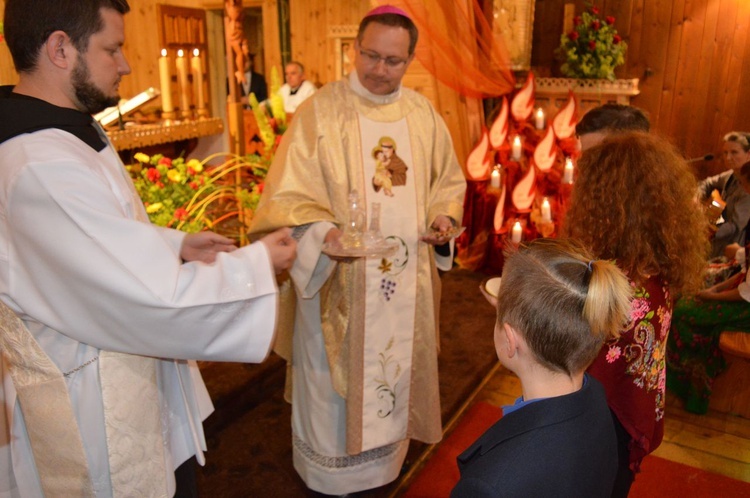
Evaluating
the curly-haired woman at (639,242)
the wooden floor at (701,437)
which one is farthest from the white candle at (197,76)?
the curly-haired woman at (639,242)

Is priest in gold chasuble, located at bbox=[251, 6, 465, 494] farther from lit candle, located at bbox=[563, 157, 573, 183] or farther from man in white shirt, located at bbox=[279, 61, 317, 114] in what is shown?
man in white shirt, located at bbox=[279, 61, 317, 114]

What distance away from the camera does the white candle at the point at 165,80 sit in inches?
147

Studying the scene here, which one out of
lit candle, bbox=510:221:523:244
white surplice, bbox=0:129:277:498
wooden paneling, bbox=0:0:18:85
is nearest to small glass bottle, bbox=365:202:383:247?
white surplice, bbox=0:129:277:498

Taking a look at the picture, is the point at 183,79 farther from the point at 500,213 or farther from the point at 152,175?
the point at 500,213

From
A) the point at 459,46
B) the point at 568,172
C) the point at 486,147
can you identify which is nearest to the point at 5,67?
the point at 459,46

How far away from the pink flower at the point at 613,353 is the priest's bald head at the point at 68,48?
1399mm

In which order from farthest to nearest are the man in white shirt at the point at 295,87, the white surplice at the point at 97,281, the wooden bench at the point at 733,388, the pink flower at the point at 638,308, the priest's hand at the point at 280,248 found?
the man in white shirt at the point at 295,87 → the wooden bench at the point at 733,388 → the pink flower at the point at 638,308 → the priest's hand at the point at 280,248 → the white surplice at the point at 97,281

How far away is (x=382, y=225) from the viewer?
247 cm

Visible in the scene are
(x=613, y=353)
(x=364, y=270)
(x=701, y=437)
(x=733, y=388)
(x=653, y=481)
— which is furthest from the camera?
(x=733, y=388)

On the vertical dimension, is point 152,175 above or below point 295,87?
below

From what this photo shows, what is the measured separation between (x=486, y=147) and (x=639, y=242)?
11.1 feet

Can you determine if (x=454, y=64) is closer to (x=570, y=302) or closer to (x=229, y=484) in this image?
(x=229, y=484)

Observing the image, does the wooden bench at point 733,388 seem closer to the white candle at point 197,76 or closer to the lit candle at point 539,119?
the lit candle at point 539,119

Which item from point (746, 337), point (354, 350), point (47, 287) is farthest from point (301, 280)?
point (746, 337)
